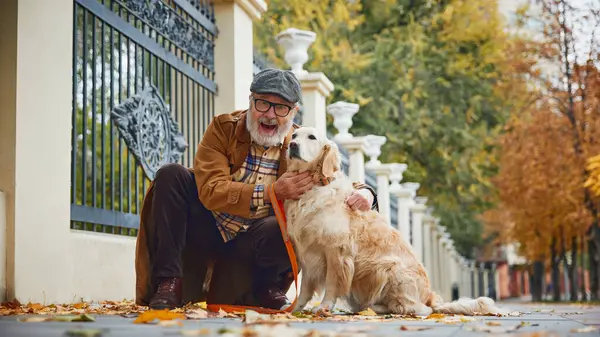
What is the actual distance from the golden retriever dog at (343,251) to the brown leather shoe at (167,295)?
0.79m

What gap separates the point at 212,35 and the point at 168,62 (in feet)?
3.77

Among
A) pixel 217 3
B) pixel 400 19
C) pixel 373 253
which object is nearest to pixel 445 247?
pixel 400 19

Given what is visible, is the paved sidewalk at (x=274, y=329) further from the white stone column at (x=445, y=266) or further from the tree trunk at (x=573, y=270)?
the white stone column at (x=445, y=266)

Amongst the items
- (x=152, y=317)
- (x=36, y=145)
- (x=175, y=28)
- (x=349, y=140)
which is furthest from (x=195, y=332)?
(x=349, y=140)

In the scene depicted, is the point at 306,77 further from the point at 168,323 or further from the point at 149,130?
the point at 168,323

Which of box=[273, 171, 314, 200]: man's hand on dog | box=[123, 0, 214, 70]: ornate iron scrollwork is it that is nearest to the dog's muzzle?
box=[273, 171, 314, 200]: man's hand on dog

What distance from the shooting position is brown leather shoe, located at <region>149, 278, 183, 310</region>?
521 centimetres

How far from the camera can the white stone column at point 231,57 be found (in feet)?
28.0

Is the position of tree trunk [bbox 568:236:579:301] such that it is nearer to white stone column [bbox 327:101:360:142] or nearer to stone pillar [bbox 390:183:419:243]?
stone pillar [bbox 390:183:419:243]

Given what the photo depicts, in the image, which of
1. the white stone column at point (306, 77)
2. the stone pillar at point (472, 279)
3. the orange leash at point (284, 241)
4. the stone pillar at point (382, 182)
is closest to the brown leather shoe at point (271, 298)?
the orange leash at point (284, 241)

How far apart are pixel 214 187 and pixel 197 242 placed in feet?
1.73

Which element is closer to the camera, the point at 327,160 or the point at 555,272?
the point at 327,160

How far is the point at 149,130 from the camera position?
7.10 meters

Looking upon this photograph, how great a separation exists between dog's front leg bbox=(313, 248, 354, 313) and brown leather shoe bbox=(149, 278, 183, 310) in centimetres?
89
